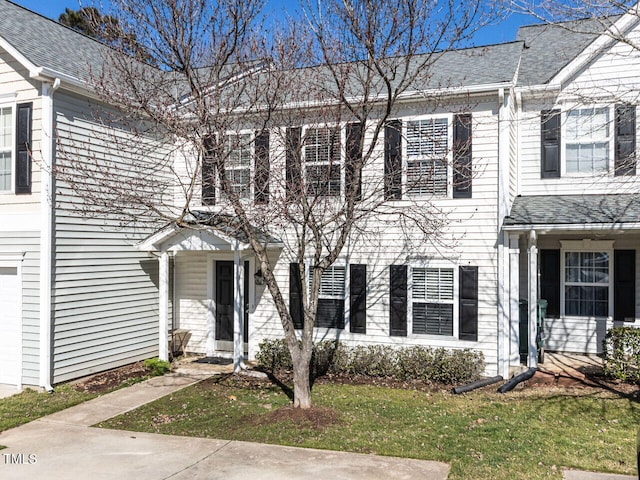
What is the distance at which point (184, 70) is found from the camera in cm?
795

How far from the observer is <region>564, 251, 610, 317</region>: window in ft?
38.8

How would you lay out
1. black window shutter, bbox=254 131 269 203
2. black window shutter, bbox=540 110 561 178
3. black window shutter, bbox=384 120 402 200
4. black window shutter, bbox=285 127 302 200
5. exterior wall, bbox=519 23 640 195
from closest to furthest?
1. black window shutter, bbox=285 127 302 200
2. black window shutter, bbox=254 131 269 203
3. black window shutter, bbox=384 120 402 200
4. exterior wall, bbox=519 23 640 195
5. black window shutter, bbox=540 110 561 178

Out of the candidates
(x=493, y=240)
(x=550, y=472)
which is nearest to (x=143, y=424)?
(x=550, y=472)

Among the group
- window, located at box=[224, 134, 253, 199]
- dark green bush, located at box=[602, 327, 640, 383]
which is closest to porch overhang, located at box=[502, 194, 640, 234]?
dark green bush, located at box=[602, 327, 640, 383]

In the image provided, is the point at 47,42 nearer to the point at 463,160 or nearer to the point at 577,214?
the point at 463,160

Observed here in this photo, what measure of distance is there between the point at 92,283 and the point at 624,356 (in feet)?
32.1

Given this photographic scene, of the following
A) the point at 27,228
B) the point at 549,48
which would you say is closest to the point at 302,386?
the point at 27,228

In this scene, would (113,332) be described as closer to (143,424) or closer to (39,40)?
(143,424)

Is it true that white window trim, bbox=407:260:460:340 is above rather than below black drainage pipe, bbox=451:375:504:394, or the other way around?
above

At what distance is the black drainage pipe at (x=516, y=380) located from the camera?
9.11 m

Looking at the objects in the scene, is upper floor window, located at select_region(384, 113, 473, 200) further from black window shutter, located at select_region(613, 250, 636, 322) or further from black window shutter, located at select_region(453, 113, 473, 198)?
black window shutter, located at select_region(613, 250, 636, 322)

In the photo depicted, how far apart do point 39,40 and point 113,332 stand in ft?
19.6

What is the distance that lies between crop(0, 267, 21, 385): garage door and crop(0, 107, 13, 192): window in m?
1.59

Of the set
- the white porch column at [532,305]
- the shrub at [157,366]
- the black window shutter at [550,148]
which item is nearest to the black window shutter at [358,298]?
the white porch column at [532,305]
